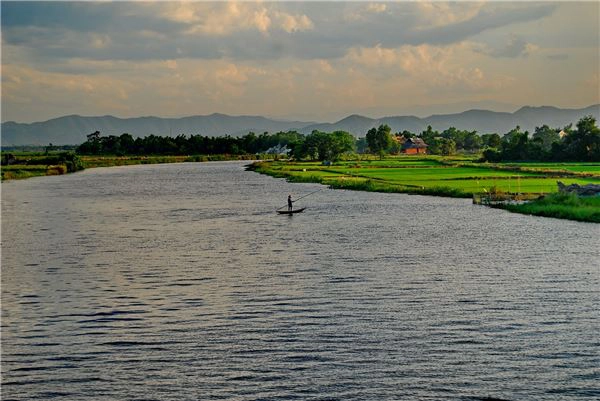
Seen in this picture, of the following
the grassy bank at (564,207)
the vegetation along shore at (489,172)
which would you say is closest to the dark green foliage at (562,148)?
the vegetation along shore at (489,172)

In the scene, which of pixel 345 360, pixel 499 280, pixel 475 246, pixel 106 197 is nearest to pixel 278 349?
pixel 345 360

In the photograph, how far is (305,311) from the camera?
80.5 feet

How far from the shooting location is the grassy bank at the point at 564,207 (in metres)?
48.8

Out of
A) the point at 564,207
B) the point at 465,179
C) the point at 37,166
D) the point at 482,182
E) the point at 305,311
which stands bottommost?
the point at 305,311

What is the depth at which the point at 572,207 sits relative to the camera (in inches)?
2005

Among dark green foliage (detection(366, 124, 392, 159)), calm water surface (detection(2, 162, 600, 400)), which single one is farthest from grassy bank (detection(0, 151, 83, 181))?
calm water surface (detection(2, 162, 600, 400))

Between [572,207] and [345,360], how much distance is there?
37.3 metres

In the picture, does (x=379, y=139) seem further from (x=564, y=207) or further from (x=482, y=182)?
(x=564, y=207)

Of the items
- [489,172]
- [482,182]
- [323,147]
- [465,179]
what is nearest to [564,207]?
[482,182]

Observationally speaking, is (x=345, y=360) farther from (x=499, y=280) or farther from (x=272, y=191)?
(x=272, y=191)

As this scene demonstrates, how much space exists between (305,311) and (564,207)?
33.6 meters

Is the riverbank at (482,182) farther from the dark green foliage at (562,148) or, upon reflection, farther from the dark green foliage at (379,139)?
the dark green foliage at (379,139)

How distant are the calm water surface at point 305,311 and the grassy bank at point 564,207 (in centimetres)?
192

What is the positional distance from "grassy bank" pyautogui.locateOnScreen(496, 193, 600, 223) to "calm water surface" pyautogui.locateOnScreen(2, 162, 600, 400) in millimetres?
1916
